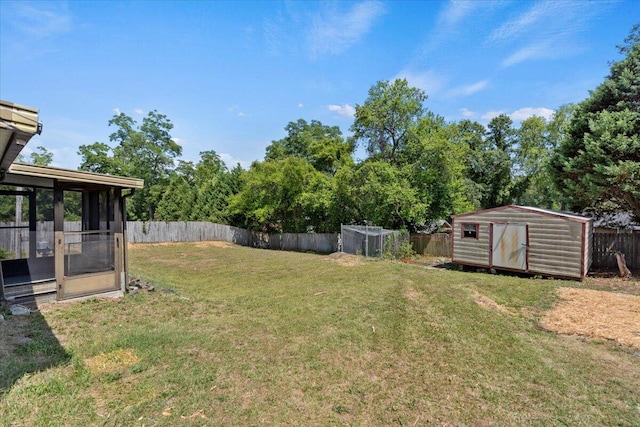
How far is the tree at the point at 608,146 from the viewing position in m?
10.1

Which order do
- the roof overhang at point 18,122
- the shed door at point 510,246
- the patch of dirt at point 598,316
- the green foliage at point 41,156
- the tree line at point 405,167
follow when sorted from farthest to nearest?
the green foliage at point 41,156, the tree line at point 405,167, the shed door at point 510,246, the patch of dirt at point 598,316, the roof overhang at point 18,122

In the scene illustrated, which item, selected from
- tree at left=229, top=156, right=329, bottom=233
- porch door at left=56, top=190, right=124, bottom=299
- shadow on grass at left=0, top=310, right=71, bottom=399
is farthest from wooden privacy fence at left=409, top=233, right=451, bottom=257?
shadow on grass at left=0, top=310, right=71, bottom=399

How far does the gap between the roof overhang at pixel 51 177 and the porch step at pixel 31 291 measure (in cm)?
193

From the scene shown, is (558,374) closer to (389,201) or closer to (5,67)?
(389,201)

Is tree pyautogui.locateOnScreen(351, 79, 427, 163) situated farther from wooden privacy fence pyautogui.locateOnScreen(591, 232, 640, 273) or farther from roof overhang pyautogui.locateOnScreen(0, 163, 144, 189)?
roof overhang pyautogui.locateOnScreen(0, 163, 144, 189)

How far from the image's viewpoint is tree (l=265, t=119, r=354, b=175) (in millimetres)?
23641

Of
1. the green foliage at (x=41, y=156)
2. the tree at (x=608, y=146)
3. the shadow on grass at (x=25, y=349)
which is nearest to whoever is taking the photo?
the shadow on grass at (x=25, y=349)

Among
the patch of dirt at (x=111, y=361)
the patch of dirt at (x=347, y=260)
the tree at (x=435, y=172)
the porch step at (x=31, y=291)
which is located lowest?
the patch of dirt at (x=347, y=260)

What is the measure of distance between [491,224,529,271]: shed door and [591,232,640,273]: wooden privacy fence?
3278 mm

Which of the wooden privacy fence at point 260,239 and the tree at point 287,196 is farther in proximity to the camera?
the tree at point 287,196

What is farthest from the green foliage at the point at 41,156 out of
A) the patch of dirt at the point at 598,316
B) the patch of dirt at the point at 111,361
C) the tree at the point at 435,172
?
the patch of dirt at the point at 598,316

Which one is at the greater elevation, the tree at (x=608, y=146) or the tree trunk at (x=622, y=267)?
the tree at (x=608, y=146)

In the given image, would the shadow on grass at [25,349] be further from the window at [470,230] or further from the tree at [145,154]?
the tree at [145,154]

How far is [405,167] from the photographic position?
679 inches
